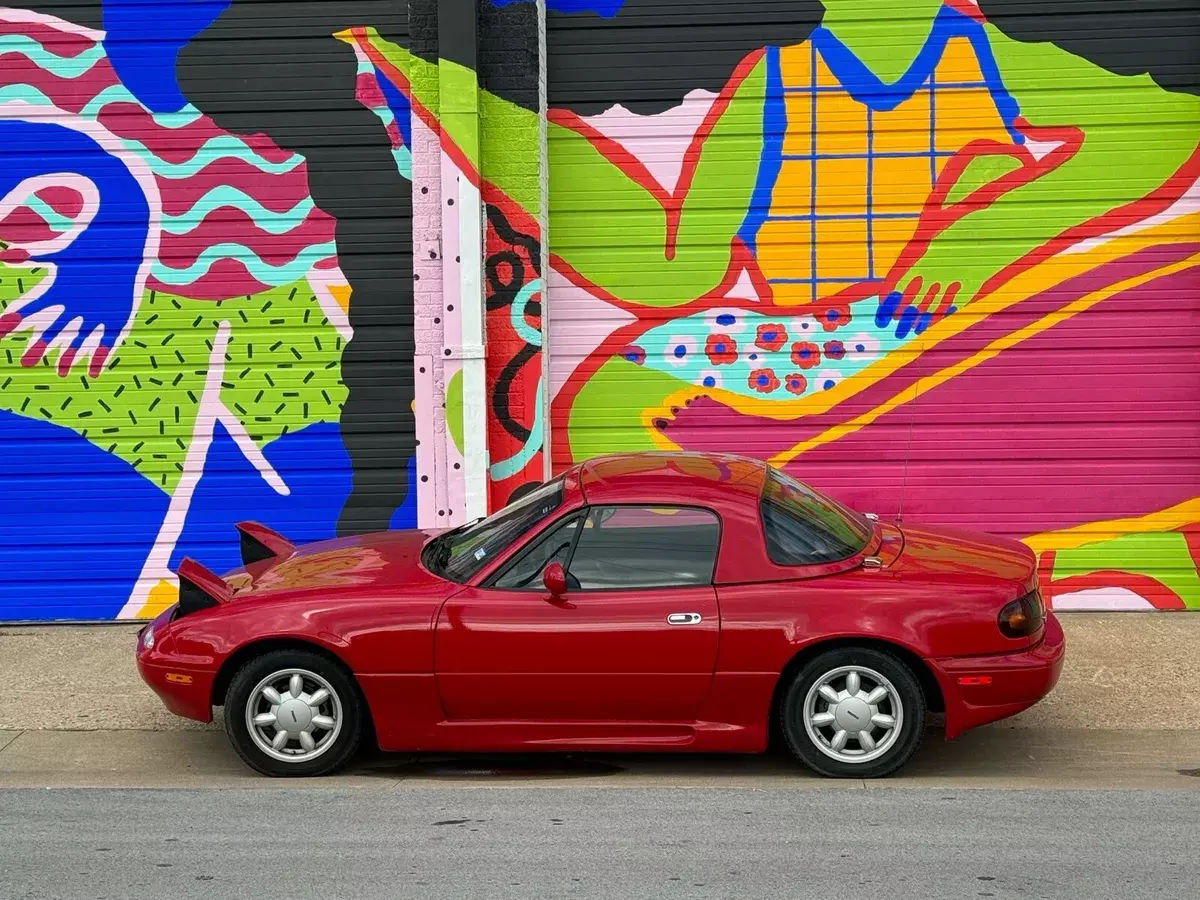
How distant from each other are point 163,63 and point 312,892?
6.46 metres

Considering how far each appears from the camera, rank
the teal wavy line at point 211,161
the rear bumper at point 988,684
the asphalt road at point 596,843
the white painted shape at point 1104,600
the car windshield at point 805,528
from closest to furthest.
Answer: the asphalt road at point 596,843 < the rear bumper at point 988,684 < the car windshield at point 805,528 < the white painted shape at point 1104,600 < the teal wavy line at point 211,161

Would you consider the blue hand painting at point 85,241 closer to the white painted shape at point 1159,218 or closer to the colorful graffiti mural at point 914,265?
the colorful graffiti mural at point 914,265

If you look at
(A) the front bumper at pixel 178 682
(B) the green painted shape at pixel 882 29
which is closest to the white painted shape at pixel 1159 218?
(B) the green painted shape at pixel 882 29

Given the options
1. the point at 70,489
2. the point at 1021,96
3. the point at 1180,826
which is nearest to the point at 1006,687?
the point at 1180,826

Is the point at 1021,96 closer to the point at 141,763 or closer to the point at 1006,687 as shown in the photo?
the point at 1006,687

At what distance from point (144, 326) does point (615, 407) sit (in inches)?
128

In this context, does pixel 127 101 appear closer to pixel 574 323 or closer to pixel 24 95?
pixel 24 95

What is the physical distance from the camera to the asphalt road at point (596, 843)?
499cm

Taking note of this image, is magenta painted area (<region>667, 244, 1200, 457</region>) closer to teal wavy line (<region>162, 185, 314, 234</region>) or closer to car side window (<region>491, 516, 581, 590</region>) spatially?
teal wavy line (<region>162, 185, 314, 234</region>)

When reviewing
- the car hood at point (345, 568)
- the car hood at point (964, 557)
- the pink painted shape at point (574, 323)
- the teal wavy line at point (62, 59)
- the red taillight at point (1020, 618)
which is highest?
the teal wavy line at point (62, 59)

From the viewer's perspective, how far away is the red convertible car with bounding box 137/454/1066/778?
6113 millimetres

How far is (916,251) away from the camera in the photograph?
9469mm

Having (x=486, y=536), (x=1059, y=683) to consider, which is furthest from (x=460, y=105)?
(x=1059, y=683)

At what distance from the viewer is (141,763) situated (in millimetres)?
6816
